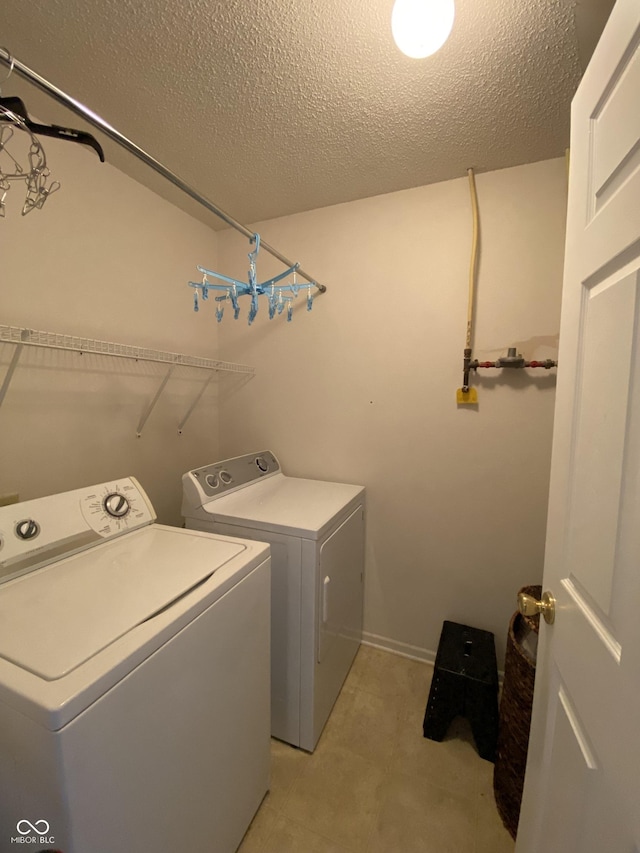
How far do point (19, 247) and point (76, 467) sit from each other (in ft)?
3.01

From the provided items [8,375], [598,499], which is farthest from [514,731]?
[8,375]

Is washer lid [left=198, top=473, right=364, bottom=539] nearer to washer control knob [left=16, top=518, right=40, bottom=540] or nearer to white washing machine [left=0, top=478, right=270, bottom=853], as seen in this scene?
white washing machine [left=0, top=478, right=270, bottom=853]

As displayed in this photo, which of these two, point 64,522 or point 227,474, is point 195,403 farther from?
point 64,522

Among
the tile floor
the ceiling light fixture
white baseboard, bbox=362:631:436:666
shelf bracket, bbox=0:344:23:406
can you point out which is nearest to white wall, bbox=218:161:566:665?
white baseboard, bbox=362:631:436:666

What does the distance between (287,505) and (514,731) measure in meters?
1.19

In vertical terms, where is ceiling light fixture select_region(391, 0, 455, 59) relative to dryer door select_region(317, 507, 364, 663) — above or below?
above

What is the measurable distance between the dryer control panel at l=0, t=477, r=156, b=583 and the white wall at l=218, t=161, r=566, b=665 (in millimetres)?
1036

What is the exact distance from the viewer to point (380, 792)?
1.33 metres

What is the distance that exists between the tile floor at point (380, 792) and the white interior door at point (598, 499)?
22.5 inches

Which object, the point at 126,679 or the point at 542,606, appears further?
the point at 542,606

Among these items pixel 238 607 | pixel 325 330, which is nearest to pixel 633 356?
pixel 238 607

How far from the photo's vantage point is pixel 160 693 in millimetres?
771

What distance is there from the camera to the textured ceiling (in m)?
1.00

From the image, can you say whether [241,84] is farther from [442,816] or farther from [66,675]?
[442,816]
